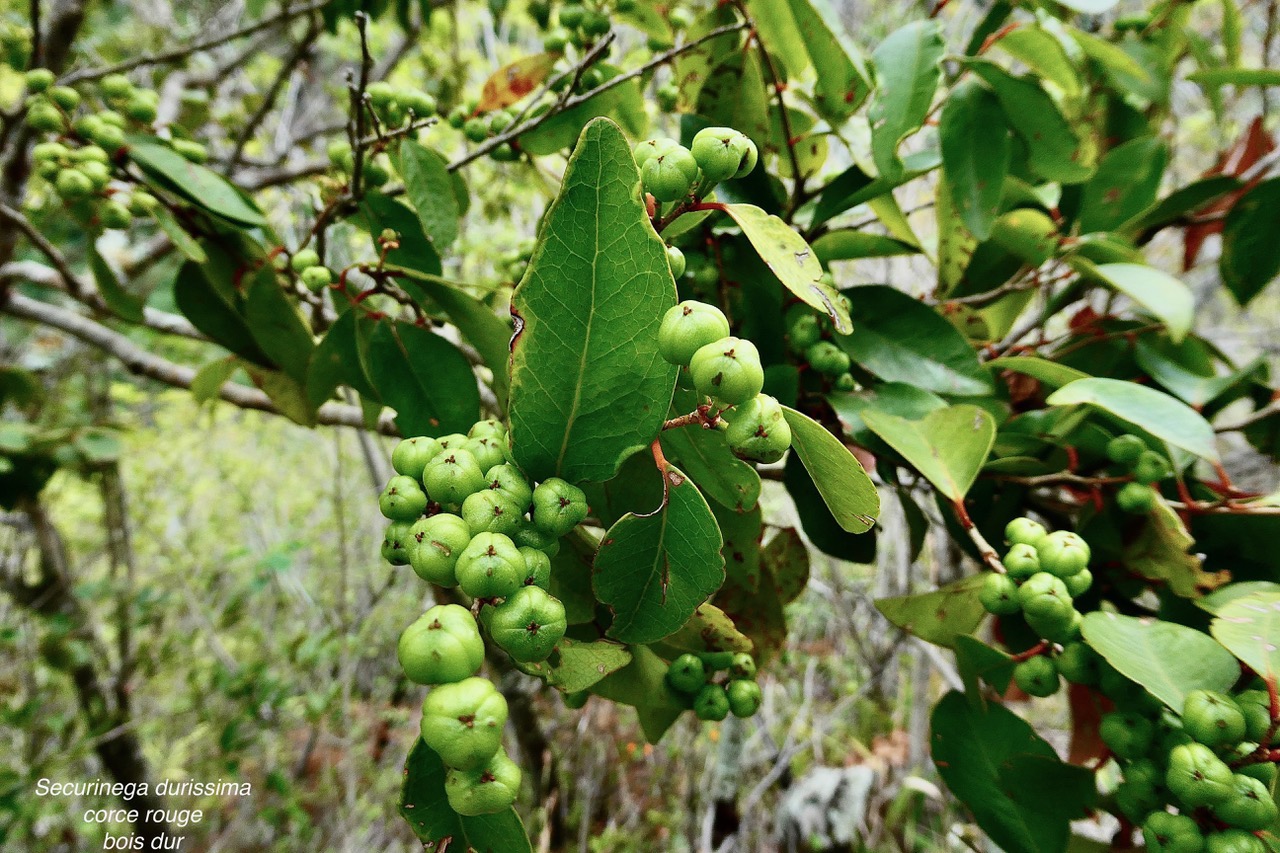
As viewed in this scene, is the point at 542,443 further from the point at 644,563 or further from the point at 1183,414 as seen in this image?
the point at 1183,414

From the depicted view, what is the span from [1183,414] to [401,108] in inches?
42.4

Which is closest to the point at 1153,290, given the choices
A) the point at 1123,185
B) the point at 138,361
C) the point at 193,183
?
the point at 1123,185

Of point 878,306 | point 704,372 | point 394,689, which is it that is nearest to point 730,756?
point 878,306

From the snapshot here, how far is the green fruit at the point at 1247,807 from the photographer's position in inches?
20.5

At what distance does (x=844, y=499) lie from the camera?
507 millimetres

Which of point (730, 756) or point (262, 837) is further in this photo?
point (262, 837)

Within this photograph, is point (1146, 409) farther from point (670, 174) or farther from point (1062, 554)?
point (670, 174)

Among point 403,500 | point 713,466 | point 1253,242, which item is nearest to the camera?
point 403,500

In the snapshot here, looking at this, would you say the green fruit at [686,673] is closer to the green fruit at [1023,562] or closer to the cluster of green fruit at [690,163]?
the green fruit at [1023,562]

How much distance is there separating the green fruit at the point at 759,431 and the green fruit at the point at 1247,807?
18.6 inches

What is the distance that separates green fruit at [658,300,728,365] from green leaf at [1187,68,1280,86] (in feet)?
3.33

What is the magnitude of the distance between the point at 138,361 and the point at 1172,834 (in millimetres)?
1861

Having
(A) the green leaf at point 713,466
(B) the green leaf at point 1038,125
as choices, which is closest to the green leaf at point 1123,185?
(B) the green leaf at point 1038,125

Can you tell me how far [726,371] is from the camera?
0.41 meters
